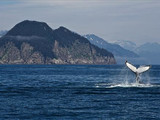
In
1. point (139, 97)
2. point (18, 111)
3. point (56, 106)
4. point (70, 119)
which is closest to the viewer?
point (70, 119)

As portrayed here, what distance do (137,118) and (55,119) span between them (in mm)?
10059

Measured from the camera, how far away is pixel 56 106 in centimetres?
6412

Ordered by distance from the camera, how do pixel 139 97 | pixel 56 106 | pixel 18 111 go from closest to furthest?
pixel 18 111
pixel 56 106
pixel 139 97

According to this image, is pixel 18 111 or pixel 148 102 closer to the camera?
pixel 18 111

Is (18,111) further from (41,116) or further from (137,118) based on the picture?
(137,118)

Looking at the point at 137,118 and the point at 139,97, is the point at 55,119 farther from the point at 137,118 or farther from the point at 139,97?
the point at 139,97

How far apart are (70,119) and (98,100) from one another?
20.3 metres

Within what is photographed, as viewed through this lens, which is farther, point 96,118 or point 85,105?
point 85,105

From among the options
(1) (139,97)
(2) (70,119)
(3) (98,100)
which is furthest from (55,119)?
(1) (139,97)

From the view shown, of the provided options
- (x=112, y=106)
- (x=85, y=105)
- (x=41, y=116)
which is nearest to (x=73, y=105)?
(x=85, y=105)

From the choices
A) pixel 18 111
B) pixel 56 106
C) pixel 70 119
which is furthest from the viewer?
pixel 56 106

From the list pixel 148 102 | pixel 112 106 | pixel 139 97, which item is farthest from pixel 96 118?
pixel 139 97

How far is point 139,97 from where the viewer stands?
3007 inches

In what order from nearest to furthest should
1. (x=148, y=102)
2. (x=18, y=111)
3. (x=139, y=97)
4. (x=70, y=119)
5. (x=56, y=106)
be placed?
(x=70, y=119) < (x=18, y=111) < (x=56, y=106) < (x=148, y=102) < (x=139, y=97)
